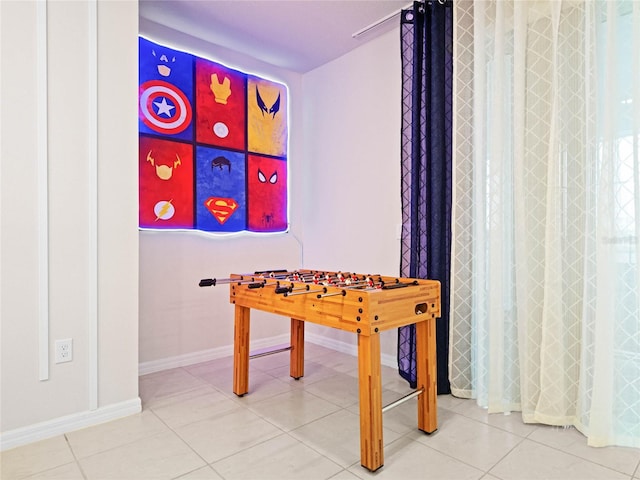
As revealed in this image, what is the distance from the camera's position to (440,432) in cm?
206

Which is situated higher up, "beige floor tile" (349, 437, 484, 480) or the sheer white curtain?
the sheer white curtain

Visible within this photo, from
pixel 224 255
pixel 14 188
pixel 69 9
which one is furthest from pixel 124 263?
pixel 69 9

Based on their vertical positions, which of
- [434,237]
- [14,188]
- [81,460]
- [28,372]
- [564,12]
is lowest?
[81,460]

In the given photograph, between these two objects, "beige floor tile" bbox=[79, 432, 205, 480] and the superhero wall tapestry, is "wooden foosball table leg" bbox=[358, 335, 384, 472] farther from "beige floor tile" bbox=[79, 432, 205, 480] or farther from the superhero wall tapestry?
the superhero wall tapestry

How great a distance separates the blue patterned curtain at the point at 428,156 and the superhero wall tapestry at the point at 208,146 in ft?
4.70

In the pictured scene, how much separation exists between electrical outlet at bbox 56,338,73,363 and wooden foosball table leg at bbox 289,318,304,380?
1.40 m

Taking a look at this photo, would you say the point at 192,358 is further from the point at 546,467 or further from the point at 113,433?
the point at 546,467

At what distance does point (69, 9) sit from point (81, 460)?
91.0 inches

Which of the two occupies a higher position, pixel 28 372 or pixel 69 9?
pixel 69 9

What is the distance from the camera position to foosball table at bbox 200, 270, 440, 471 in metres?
1.74

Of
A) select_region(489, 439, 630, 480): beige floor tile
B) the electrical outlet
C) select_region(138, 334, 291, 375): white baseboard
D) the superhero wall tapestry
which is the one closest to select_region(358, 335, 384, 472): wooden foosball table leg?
select_region(489, 439, 630, 480): beige floor tile

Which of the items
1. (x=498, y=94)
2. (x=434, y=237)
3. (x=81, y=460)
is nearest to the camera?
(x=81, y=460)

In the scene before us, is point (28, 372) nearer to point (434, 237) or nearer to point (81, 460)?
point (81, 460)

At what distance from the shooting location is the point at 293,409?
235 cm
